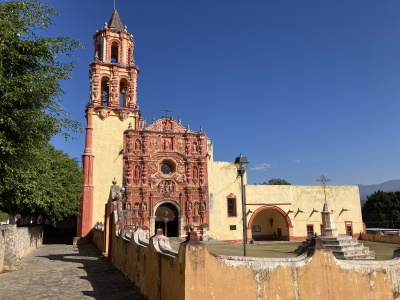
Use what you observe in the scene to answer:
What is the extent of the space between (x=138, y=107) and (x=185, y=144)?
5.29m

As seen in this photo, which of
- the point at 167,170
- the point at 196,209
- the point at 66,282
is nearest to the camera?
the point at 66,282

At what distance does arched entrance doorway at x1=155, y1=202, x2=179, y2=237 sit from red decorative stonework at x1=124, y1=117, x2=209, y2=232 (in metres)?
0.46

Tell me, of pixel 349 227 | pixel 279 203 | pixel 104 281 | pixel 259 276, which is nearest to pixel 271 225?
pixel 279 203

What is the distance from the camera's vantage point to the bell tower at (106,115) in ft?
82.2

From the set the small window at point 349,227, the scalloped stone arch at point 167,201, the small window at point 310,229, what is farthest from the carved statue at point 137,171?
the small window at point 349,227

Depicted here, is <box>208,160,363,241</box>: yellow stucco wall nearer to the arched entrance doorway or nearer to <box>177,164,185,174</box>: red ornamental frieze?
→ <box>177,164,185,174</box>: red ornamental frieze

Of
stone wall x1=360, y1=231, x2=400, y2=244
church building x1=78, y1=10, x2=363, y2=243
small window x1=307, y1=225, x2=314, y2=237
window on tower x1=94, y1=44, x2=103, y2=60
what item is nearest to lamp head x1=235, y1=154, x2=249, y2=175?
church building x1=78, y1=10, x2=363, y2=243

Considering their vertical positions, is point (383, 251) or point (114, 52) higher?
point (114, 52)

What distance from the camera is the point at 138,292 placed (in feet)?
29.0

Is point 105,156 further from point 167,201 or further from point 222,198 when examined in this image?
point 222,198

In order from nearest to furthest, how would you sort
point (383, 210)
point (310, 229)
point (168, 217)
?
point (168, 217) < point (310, 229) < point (383, 210)

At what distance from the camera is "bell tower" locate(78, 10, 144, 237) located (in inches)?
986

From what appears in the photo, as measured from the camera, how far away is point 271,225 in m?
32.3

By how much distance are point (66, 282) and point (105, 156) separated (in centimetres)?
1667
